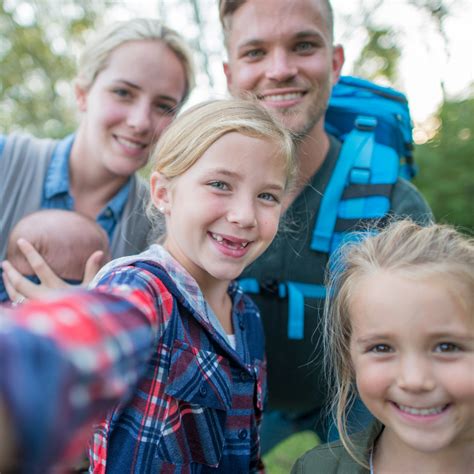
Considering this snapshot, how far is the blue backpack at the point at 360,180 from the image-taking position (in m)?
2.80

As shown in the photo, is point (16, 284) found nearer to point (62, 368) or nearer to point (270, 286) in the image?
point (270, 286)

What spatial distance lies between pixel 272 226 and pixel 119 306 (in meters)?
1.17

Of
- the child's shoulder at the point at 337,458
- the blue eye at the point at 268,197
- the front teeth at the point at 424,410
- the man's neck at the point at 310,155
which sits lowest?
the child's shoulder at the point at 337,458

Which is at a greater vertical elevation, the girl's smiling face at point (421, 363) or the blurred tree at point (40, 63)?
the blurred tree at point (40, 63)

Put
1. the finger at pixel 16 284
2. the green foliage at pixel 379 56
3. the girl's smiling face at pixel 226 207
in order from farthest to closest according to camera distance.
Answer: the green foliage at pixel 379 56 < the finger at pixel 16 284 < the girl's smiling face at pixel 226 207

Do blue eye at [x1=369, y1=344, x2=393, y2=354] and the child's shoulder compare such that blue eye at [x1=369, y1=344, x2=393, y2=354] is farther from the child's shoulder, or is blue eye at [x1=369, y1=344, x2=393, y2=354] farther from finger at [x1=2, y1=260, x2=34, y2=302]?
finger at [x1=2, y1=260, x2=34, y2=302]

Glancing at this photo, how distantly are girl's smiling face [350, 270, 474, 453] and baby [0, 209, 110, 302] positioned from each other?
1455 mm

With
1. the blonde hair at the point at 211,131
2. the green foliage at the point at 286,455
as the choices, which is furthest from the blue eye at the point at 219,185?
the green foliage at the point at 286,455

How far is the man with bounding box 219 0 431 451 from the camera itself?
9.42 ft

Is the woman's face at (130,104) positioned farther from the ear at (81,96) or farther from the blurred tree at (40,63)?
the blurred tree at (40,63)

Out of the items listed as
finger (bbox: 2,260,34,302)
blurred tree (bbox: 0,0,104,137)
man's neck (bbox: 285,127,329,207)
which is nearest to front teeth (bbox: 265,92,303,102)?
man's neck (bbox: 285,127,329,207)

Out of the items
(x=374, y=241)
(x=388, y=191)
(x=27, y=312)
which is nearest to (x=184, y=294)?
(x=374, y=241)

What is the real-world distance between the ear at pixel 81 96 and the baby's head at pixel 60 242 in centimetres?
96

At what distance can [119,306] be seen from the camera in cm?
103
